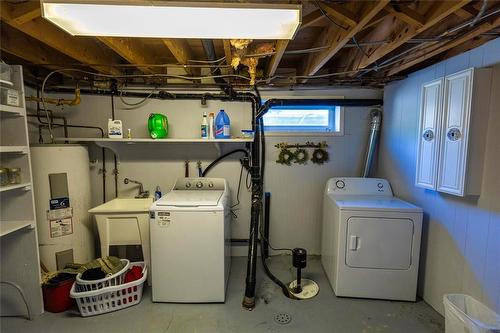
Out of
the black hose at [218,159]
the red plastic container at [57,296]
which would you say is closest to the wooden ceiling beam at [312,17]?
the black hose at [218,159]

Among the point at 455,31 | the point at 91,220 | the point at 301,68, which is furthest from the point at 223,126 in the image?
the point at 455,31

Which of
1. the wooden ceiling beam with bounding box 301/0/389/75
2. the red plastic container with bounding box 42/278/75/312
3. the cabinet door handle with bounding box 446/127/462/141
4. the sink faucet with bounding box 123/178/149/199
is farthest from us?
the sink faucet with bounding box 123/178/149/199

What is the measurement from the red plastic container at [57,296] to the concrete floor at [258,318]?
6 centimetres

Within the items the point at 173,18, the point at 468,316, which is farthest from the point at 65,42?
the point at 468,316

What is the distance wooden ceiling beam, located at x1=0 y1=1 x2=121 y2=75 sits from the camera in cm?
140

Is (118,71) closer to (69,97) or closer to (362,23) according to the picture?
(69,97)

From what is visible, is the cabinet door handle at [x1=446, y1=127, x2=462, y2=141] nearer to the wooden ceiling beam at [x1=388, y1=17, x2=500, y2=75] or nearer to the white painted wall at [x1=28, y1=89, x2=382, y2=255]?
the wooden ceiling beam at [x1=388, y1=17, x2=500, y2=75]

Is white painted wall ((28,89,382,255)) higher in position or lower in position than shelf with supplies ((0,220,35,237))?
higher

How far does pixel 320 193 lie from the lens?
2928 mm

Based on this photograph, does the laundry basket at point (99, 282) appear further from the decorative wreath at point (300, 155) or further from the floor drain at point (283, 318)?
the decorative wreath at point (300, 155)

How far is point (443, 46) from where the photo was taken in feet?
5.48

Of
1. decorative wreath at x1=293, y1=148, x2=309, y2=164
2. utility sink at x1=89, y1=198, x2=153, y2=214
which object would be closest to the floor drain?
utility sink at x1=89, y1=198, x2=153, y2=214

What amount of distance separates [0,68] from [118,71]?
3.06 ft

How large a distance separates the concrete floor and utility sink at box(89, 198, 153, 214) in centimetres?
79
